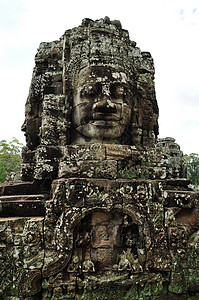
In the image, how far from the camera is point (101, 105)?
4.19 meters

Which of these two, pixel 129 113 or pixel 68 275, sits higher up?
pixel 129 113

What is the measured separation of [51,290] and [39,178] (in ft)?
5.81

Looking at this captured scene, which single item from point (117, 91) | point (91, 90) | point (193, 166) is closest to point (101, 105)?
point (91, 90)

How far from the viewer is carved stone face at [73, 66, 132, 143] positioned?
429cm

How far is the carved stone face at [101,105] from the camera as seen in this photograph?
169 inches

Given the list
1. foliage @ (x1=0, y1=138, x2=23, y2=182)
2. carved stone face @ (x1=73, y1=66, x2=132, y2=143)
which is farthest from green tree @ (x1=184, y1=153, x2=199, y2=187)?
carved stone face @ (x1=73, y1=66, x2=132, y2=143)

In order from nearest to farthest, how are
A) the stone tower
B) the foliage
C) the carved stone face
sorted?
the stone tower, the carved stone face, the foliage

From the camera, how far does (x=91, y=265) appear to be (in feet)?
10.5

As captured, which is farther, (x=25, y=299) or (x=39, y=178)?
(x=39, y=178)

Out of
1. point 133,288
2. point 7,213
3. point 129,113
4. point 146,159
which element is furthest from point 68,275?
point 129,113

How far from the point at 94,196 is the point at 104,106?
1733mm

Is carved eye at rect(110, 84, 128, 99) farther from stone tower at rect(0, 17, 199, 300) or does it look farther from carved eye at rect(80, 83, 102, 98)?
carved eye at rect(80, 83, 102, 98)

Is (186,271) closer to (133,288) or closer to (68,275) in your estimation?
(133,288)

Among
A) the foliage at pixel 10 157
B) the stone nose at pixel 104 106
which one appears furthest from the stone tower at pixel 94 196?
the foliage at pixel 10 157
